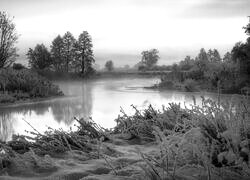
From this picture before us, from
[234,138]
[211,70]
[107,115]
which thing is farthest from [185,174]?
[211,70]

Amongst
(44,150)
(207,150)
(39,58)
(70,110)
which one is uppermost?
(39,58)

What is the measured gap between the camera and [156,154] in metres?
2.30

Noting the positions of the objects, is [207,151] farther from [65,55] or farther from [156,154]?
[65,55]

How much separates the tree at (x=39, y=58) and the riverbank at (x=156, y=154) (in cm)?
2741

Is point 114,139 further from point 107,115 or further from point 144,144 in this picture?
point 107,115

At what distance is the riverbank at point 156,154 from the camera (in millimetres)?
1699

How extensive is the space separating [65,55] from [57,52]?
0.79 meters

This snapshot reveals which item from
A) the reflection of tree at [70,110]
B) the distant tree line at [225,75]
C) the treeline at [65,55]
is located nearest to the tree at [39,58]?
the treeline at [65,55]

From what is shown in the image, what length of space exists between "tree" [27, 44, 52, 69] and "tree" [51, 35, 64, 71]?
589 mm

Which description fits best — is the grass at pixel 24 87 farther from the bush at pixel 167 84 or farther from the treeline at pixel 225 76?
the bush at pixel 167 84

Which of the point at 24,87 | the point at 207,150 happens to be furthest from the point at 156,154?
the point at 24,87

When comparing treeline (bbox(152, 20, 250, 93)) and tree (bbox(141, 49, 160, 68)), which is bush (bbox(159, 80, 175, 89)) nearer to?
treeline (bbox(152, 20, 250, 93))

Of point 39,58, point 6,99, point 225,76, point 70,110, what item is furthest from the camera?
point 39,58

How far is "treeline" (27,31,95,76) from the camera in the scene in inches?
1170
